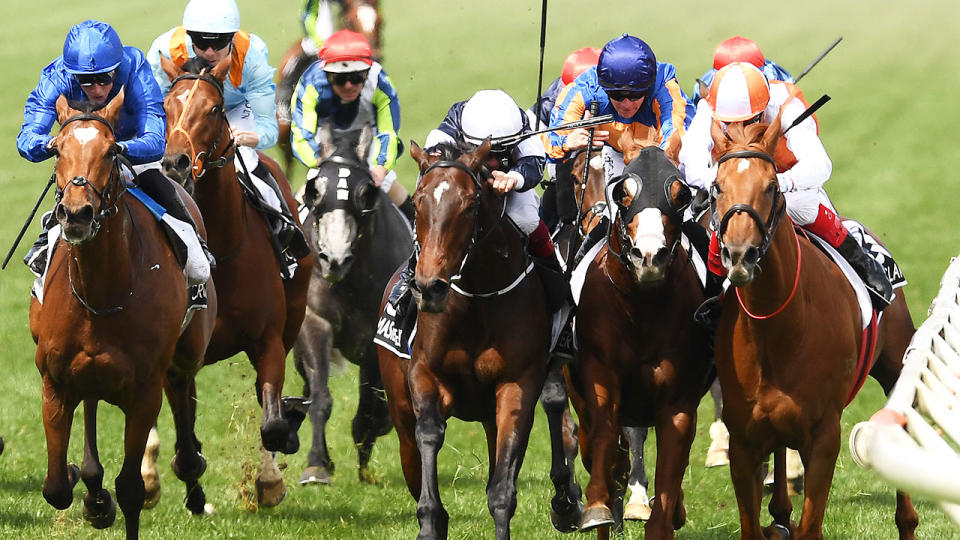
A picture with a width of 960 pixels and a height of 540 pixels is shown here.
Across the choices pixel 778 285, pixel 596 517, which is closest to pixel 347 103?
pixel 596 517

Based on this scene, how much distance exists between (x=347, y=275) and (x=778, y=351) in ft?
14.2

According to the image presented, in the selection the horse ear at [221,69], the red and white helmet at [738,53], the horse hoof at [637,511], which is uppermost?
the red and white helmet at [738,53]

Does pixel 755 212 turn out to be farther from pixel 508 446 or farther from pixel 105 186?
pixel 105 186

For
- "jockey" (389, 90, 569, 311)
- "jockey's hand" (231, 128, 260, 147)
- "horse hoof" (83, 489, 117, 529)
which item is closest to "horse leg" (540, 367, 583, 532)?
"jockey" (389, 90, 569, 311)

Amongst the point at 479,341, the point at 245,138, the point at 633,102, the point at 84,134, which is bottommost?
the point at 479,341

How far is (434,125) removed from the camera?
28.7 m

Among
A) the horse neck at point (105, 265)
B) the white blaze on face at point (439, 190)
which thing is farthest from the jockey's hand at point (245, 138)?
the white blaze on face at point (439, 190)

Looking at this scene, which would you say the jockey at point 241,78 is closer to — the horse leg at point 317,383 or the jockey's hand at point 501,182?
the horse leg at point 317,383

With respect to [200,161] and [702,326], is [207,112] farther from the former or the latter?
[702,326]

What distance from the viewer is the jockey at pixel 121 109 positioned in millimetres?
7203

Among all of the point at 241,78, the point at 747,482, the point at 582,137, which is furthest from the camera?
the point at 241,78

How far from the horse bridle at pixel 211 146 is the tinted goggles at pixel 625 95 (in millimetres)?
2107

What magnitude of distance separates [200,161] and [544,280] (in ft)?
6.79

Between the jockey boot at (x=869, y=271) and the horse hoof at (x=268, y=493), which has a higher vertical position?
the jockey boot at (x=869, y=271)
